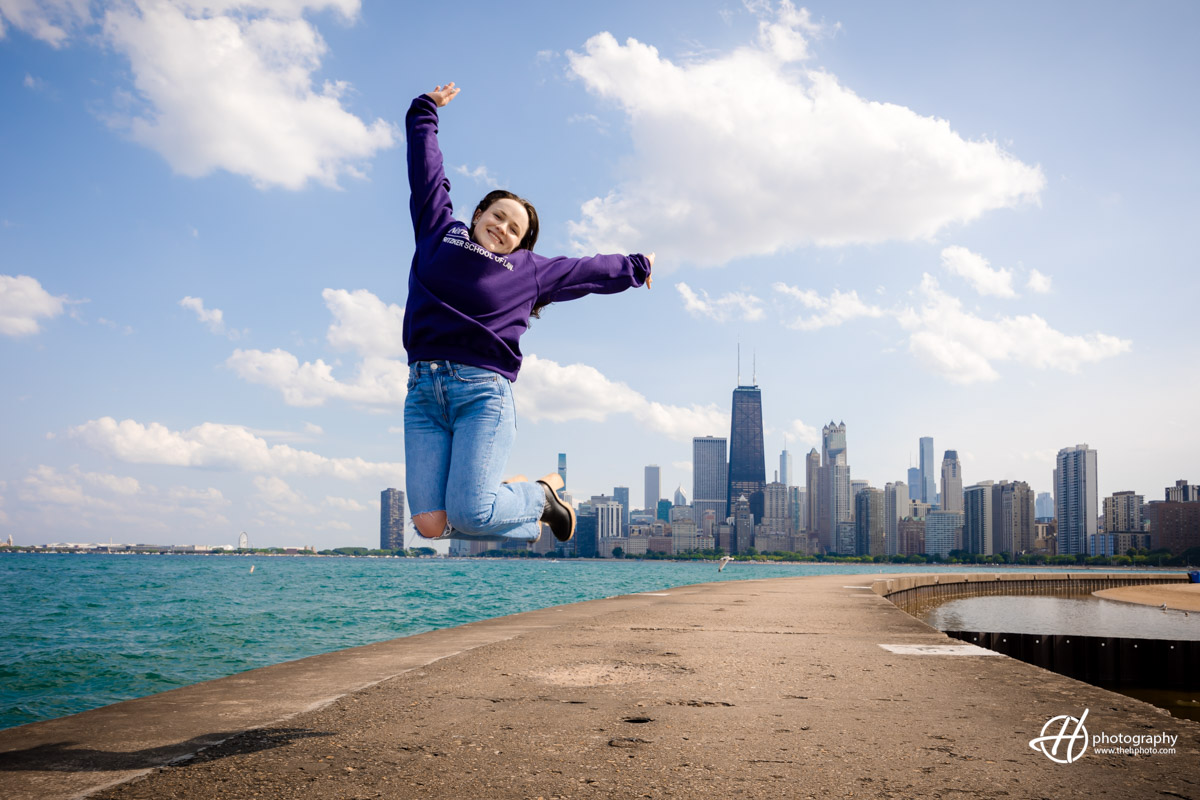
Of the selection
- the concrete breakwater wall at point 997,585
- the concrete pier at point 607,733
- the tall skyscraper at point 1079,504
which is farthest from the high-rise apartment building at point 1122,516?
the concrete pier at point 607,733

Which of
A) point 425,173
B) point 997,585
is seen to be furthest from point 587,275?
point 997,585

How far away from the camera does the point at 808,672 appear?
695cm

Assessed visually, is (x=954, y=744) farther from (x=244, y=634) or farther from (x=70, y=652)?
(x=244, y=634)

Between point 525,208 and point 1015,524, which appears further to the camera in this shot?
point 1015,524

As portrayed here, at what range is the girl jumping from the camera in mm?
4270

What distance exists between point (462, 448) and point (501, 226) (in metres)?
1.32

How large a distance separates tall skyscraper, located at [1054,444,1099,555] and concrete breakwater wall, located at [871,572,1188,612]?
125252 millimetres

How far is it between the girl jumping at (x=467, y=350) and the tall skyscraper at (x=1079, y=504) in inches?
8532

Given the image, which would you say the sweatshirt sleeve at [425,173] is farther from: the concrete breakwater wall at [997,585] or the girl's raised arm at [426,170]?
the concrete breakwater wall at [997,585]

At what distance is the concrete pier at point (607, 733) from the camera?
3.64 m

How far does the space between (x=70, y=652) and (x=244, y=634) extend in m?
5.90

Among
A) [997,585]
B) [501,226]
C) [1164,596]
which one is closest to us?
[501,226]

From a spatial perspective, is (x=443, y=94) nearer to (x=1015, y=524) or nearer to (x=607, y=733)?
(x=607, y=733)

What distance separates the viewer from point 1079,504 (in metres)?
193
